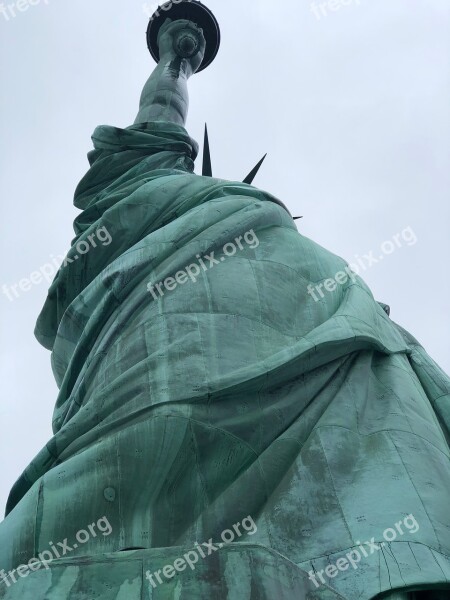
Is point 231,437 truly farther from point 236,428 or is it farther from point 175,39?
point 175,39

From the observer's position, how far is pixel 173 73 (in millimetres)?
14523

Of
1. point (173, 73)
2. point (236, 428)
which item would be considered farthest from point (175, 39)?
point (236, 428)

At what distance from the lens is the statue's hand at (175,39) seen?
15.4m

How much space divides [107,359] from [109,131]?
498 cm

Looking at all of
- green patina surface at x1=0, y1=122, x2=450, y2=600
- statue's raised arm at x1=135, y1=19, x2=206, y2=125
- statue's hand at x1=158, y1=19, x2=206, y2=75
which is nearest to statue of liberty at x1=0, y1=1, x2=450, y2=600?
green patina surface at x1=0, y1=122, x2=450, y2=600

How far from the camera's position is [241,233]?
29.4ft

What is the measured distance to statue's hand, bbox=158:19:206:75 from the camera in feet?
50.6

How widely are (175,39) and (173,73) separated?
1.22m

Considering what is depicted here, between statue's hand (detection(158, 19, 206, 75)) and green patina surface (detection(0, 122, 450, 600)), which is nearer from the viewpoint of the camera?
green patina surface (detection(0, 122, 450, 600))

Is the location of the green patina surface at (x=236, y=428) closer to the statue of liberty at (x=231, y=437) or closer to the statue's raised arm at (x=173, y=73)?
the statue of liberty at (x=231, y=437)

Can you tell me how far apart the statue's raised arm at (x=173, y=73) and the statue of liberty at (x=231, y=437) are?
14.3ft

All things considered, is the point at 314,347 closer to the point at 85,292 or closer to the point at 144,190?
the point at 85,292

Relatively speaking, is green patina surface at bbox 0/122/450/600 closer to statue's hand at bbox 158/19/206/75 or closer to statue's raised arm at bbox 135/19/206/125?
statue's raised arm at bbox 135/19/206/125

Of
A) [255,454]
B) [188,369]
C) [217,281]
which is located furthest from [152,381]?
[217,281]
